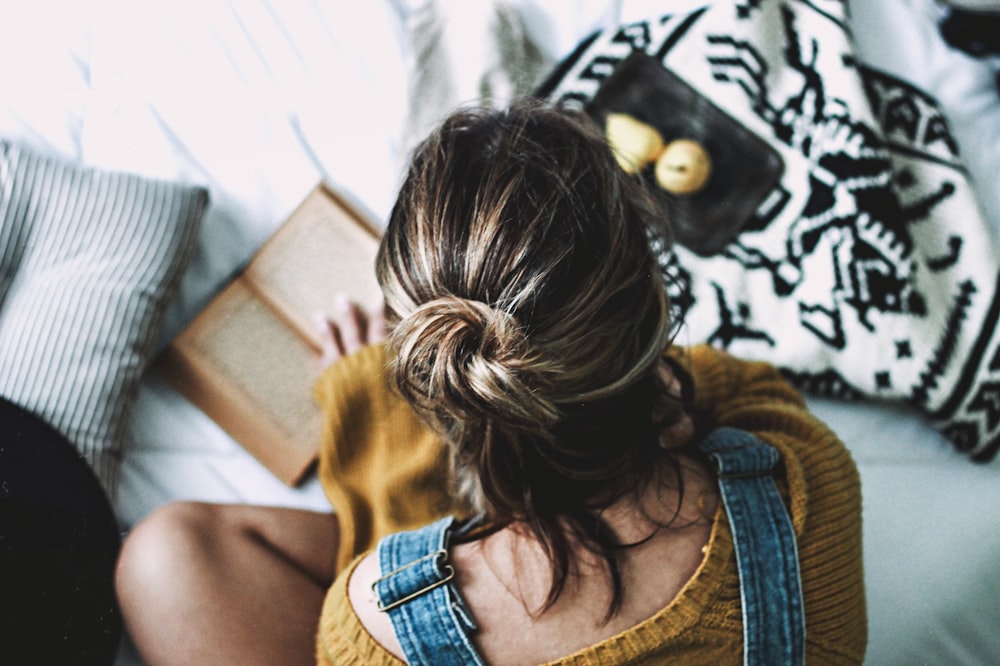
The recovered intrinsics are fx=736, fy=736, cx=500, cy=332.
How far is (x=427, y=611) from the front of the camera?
50 cm

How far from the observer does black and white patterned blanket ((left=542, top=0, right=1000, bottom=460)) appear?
78 centimetres

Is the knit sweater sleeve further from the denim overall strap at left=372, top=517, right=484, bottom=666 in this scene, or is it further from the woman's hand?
the woman's hand

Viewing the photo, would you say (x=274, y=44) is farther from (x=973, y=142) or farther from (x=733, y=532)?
(x=973, y=142)

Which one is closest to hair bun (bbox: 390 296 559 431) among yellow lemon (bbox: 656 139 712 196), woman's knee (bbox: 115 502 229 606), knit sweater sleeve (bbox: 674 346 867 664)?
knit sweater sleeve (bbox: 674 346 867 664)

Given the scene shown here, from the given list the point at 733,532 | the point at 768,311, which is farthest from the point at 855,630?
the point at 768,311

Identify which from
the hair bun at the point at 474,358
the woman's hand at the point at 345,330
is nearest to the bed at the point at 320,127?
the woman's hand at the point at 345,330

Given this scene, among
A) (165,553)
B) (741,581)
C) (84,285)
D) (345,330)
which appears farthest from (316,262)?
(741,581)

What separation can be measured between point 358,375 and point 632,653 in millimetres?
386

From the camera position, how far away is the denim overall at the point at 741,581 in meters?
0.50

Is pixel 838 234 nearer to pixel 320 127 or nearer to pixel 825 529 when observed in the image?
pixel 825 529

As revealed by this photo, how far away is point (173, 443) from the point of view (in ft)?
2.57

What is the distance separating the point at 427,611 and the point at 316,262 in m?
0.44

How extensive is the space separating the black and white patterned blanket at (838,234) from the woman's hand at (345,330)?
1.09 feet

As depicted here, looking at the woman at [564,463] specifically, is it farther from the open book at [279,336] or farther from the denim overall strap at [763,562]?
the open book at [279,336]
